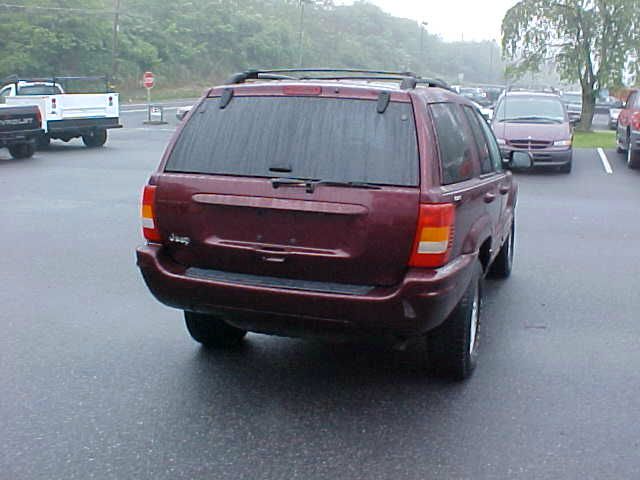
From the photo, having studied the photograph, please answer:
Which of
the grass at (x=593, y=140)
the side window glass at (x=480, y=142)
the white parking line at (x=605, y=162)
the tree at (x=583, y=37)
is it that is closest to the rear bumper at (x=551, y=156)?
the white parking line at (x=605, y=162)

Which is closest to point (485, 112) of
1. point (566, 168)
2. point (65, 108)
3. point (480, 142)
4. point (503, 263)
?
point (566, 168)

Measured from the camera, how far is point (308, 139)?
4777 millimetres

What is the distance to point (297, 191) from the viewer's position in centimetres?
464

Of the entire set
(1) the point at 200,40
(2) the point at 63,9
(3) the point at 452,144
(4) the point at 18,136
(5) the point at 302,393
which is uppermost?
(2) the point at 63,9

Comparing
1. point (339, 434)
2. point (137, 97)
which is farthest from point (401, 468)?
point (137, 97)

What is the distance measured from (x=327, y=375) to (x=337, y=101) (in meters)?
1.75

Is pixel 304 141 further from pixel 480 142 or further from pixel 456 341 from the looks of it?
pixel 480 142

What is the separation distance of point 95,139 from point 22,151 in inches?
145

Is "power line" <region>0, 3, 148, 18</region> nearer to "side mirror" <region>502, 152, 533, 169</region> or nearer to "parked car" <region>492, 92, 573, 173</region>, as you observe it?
"parked car" <region>492, 92, 573, 173</region>

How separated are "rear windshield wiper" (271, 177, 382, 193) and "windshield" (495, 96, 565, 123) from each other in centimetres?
1405

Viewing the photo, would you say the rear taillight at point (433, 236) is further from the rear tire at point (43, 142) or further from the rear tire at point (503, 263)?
the rear tire at point (43, 142)

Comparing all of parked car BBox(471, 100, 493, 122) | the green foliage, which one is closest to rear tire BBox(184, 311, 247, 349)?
parked car BBox(471, 100, 493, 122)

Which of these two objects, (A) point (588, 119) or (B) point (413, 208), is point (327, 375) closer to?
(B) point (413, 208)

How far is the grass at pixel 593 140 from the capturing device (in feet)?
81.1
